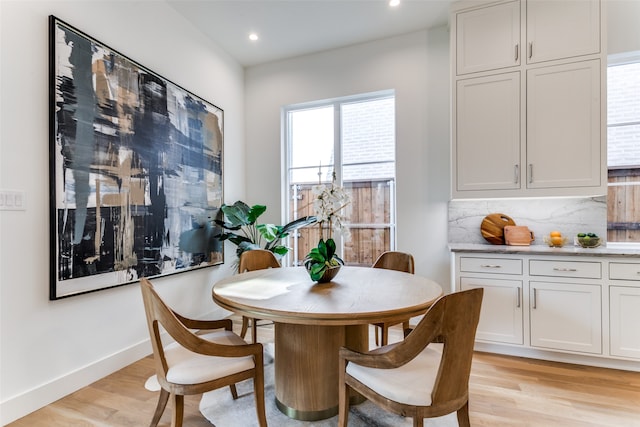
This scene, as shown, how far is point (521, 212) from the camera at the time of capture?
2943mm

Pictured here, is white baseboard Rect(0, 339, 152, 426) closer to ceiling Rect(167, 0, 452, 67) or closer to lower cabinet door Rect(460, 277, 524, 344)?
lower cabinet door Rect(460, 277, 524, 344)

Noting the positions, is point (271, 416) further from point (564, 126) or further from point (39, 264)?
point (564, 126)

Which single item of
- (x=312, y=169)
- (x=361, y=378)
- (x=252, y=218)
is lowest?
(x=361, y=378)

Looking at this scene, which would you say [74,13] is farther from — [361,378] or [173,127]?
[361,378]

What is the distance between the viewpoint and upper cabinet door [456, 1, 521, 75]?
8.60 feet

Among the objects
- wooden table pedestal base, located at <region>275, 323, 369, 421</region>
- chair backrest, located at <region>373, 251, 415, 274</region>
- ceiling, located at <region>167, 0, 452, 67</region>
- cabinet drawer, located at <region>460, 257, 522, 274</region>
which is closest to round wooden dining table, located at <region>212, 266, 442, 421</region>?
wooden table pedestal base, located at <region>275, 323, 369, 421</region>

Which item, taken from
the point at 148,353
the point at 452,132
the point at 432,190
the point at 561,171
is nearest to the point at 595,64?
the point at 561,171

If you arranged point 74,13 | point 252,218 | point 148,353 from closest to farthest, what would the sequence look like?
1. point 74,13
2. point 148,353
3. point 252,218

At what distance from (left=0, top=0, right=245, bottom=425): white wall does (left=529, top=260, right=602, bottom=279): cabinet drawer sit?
10.9 ft

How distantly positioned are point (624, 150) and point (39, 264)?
4.72m

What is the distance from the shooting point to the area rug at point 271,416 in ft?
5.46

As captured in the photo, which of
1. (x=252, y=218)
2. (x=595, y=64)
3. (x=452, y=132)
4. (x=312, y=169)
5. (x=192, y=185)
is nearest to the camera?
(x=595, y=64)

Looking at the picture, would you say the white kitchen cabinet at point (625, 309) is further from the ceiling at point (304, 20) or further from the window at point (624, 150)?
the ceiling at point (304, 20)

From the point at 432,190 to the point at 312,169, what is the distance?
151 cm
